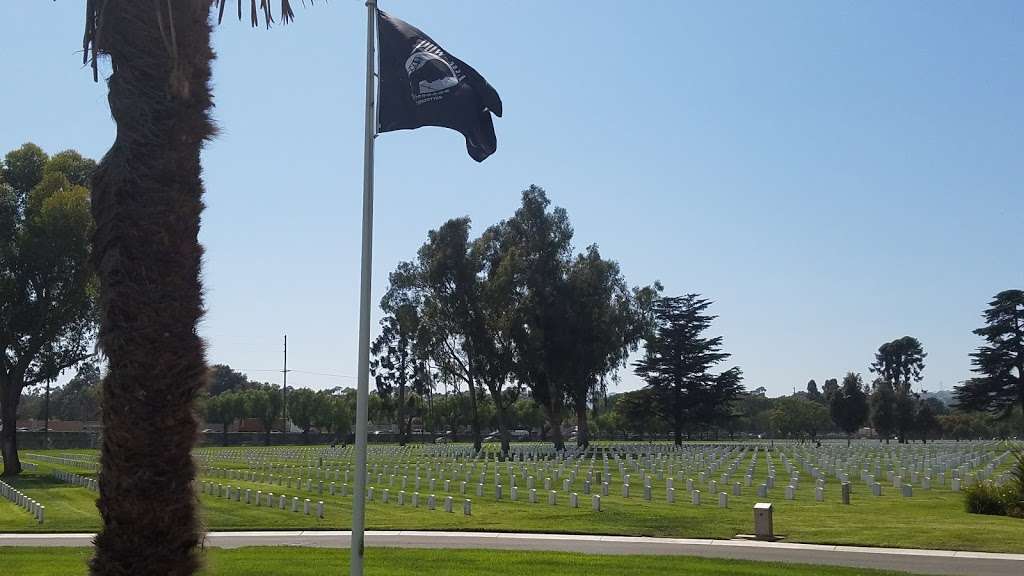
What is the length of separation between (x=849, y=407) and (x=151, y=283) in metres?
98.6

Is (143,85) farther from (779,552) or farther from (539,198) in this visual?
(539,198)

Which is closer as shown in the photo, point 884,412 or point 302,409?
point 884,412

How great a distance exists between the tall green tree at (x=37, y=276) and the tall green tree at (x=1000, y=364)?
7640 cm

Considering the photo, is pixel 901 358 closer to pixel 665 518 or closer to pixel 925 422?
pixel 925 422

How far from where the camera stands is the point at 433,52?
9.40 metres

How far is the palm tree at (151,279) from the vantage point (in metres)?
7.38

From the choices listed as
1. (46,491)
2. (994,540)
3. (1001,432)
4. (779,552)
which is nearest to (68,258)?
(46,491)

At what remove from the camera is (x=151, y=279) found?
301 inches

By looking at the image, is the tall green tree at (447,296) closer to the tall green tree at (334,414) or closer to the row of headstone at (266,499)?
the row of headstone at (266,499)

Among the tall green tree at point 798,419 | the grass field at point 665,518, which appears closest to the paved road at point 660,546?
the grass field at point 665,518

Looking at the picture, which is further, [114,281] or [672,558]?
[672,558]

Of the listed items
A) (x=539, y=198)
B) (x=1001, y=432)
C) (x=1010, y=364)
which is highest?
(x=539, y=198)

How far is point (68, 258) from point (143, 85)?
116ft

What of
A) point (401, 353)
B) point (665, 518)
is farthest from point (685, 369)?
point (665, 518)
